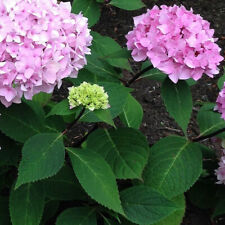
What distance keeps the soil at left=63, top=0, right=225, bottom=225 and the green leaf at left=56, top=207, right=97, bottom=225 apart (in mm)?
610

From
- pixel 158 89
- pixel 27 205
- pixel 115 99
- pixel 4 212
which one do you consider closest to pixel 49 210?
pixel 4 212

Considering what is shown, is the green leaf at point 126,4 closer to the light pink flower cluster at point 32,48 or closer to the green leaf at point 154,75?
the green leaf at point 154,75

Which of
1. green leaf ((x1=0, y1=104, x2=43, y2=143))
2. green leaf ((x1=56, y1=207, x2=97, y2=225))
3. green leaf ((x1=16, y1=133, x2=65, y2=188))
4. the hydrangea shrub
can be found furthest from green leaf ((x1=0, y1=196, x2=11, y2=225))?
green leaf ((x1=16, y1=133, x2=65, y2=188))

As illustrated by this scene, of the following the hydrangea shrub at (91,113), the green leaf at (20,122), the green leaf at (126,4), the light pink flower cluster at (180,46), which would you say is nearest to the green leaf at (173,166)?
the hydrangea shrub at (91,113)

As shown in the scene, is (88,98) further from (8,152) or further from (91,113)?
(8,152)

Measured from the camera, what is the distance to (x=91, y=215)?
173 cm

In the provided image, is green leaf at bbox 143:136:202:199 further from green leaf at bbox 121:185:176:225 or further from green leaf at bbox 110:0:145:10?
green leaf at bbox 110:0:145:10

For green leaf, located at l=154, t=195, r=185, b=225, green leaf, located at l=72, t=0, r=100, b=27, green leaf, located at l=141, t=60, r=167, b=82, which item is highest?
green leaf, located at l=72, t=0, r=100, b=27

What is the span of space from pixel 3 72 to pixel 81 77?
1.66 ft

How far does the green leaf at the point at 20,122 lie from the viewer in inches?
61.0

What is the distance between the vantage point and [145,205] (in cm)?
169

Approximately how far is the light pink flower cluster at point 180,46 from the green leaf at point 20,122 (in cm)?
41

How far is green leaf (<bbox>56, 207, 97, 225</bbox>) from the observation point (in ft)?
5.50

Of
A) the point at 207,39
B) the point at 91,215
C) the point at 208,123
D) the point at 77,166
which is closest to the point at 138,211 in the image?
the point at 91,215
